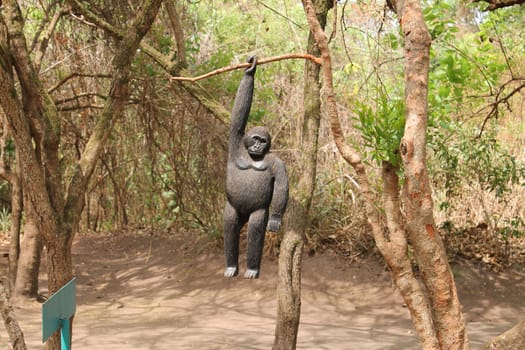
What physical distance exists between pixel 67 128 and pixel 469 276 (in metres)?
5.47

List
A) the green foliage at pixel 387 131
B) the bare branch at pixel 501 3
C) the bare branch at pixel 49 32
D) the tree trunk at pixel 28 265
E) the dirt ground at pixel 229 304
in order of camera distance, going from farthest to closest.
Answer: the tree trunk at pixel 28 265 → the bare branch at pixel 49 32 → the dirt ground at pixel 229 304 → the bare branch at pixel 501 3 → the green foliage at pixel 387 131

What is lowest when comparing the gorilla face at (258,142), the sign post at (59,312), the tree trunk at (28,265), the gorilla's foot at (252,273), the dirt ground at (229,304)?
the dirt ground at (229,304)

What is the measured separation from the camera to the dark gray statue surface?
10.3ft

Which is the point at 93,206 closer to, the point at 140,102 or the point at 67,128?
the point at 67,128

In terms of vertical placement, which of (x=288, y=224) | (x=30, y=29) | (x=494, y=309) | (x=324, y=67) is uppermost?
(x=30, y=29)

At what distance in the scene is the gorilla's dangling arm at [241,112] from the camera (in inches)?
128

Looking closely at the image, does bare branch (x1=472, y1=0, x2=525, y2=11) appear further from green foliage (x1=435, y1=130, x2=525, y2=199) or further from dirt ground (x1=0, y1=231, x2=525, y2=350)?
green foliage (x1=435, y1=130, x2=525, y2=199)

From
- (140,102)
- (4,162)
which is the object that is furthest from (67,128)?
(140,102)

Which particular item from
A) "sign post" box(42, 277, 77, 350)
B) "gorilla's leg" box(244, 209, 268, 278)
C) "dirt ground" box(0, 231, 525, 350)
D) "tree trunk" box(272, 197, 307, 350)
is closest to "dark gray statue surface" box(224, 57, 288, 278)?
"gorilla's leg" box(244, 209, 268, 278)

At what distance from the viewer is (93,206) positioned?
40.1 feet

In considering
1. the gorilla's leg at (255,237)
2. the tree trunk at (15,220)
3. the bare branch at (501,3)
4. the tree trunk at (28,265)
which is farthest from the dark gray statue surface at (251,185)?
the tree trunk at (15,220)

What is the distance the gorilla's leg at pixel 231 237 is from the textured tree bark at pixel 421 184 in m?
0.80

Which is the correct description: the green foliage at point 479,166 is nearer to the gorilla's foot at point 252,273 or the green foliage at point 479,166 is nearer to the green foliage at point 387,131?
the green foliage at point 387,131

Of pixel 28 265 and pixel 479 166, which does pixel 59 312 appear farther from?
pixel 479 166
